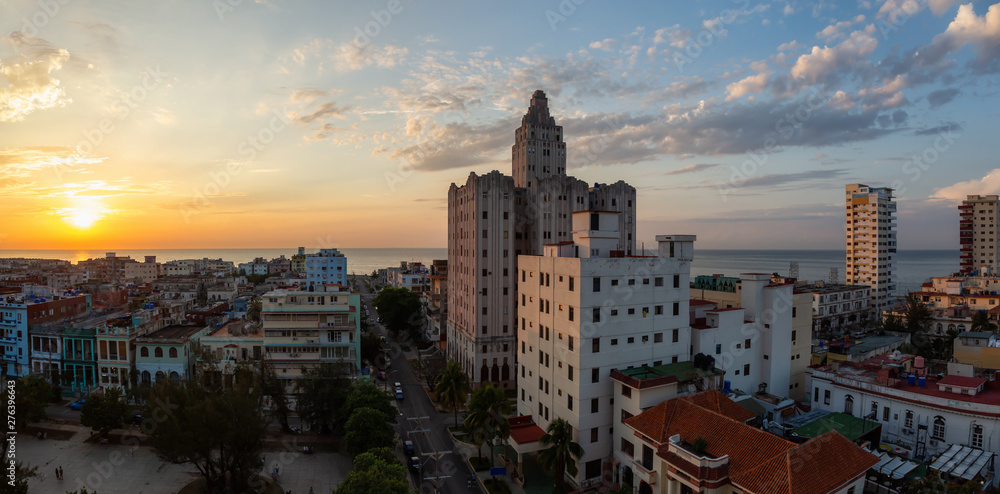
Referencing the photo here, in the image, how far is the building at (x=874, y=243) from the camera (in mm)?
105250

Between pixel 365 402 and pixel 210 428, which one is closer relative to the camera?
pixel 210 428

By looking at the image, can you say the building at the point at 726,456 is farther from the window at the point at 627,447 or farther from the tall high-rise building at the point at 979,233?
the tall high-rise building at the point at 979,233

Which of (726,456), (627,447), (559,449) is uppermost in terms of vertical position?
(726,456)

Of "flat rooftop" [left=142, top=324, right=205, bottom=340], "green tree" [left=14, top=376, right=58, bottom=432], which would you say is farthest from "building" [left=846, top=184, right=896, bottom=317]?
"green tree" [left=14, top=376, right=58, bottom=432]

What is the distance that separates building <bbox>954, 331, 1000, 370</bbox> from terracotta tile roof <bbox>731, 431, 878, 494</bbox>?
32135 mm

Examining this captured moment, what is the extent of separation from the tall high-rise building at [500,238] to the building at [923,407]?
90.4 ft

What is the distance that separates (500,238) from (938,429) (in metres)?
43.8

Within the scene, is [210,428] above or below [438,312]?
above

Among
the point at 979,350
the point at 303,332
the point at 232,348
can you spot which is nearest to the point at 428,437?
the point at 303,332

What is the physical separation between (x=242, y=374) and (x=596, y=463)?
2981 cm

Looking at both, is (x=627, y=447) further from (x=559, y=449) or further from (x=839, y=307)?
(x=839, y=307)

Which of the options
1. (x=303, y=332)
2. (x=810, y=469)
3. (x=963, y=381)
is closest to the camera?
(x=810, y=469)

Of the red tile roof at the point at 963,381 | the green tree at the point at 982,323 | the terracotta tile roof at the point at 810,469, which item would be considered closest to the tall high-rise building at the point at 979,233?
the green tree at the point at 982,323

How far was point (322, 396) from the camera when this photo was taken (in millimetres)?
43781
